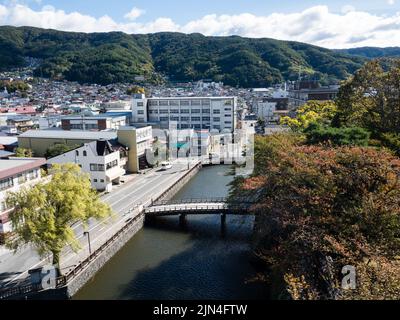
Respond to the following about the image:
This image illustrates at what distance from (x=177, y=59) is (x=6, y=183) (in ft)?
395

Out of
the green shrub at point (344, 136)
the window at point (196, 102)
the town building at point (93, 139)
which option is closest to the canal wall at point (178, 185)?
the town building at point (93, 139)

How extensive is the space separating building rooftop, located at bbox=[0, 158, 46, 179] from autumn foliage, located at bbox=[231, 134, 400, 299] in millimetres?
10893

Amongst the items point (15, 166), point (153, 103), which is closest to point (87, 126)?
point (153, 103)

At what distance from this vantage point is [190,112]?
44.3m

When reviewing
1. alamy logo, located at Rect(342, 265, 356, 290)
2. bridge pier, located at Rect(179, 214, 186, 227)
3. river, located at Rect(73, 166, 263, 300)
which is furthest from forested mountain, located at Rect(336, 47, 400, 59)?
alamy logo, located at Rect(342, 265, 356, 290)

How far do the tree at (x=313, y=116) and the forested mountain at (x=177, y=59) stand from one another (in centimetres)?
6283

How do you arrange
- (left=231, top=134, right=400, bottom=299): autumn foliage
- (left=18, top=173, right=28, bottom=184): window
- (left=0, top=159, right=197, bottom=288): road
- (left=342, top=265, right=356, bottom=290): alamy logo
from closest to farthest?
(left=342, top=265, right=356, bottom=290): alamy logo → (left=231, top=134, right=400, bottom=299): autumn foliage → (left=0, top=159, right=197, bottom=288): road → (left=18, top=173, right=28, bottom=184): window

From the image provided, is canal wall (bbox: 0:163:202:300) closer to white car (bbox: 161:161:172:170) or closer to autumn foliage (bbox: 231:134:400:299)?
autumn foliage (bbox: 231:134:400:299)

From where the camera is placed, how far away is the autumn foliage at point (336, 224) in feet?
23.3

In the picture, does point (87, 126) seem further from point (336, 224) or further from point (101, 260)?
point (336, 224)

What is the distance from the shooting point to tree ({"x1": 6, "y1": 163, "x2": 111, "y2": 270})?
37.1 ft
